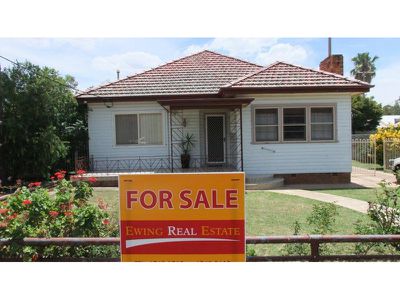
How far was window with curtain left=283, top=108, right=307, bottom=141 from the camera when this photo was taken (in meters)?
14.5

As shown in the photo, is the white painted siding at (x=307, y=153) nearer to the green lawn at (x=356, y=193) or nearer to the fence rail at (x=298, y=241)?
the green lawn at (x=356, y=193)

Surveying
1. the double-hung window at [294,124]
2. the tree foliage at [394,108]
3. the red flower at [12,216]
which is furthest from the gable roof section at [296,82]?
the tree foliage at [394,108]

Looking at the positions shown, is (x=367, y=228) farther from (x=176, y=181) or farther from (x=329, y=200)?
(x=329, y=200)

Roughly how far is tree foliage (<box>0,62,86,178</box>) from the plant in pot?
16.3 ft

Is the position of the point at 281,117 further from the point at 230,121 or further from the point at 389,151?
the point at 389,151

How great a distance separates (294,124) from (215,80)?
14.3 feet

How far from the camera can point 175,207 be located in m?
4.32

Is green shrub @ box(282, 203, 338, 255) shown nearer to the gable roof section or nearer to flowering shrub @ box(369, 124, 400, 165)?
the gable roof section

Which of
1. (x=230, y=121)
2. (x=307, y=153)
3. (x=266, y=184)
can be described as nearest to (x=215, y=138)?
(x=230, y=121)

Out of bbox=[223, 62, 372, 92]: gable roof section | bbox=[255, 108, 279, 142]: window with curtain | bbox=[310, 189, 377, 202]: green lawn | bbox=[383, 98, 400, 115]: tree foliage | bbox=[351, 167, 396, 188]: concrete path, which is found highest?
bbox=[383, 98, 400, 115]: tree foliage

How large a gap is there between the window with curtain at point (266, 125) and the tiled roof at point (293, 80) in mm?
1080

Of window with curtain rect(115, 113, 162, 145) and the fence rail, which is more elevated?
window with curtain rect(115, 113, 162, 145)

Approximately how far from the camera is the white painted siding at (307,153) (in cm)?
1444

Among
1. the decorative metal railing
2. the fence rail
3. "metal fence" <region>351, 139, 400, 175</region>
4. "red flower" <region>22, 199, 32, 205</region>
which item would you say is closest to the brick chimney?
"metal fence" <region>351, 139, 400, 175</region>
